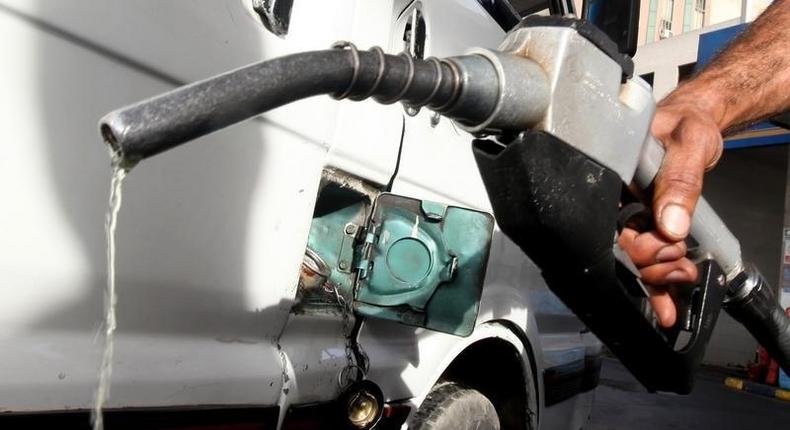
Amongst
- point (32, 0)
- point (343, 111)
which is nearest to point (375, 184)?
point (343, 111)

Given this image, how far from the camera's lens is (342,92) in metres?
0.83

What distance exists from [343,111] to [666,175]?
689 millimetres

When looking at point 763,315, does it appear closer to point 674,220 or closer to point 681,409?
point 674,220

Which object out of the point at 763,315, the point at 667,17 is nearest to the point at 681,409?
the point at 763,315

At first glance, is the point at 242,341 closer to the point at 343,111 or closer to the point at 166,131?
the point at 343,111

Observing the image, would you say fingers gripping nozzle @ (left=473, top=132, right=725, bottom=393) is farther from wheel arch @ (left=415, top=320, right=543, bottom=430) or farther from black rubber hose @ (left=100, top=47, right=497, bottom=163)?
wheel arch @ (left=415, top=320, right=543, bottom=430)

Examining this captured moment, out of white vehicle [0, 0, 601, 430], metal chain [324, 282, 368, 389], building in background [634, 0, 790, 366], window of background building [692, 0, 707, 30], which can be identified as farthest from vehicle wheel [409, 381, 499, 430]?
window of background building [692, 0, 707, 30]

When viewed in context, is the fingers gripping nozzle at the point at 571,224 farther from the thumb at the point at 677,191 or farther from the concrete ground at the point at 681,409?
the concrete ground at the point at 681,409

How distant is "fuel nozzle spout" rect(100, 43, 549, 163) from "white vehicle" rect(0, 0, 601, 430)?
0.46 metres

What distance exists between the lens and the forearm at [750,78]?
1688mm

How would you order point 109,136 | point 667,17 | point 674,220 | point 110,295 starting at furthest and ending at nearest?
point 667,17, point 674,220, point 110,295, point 109,136

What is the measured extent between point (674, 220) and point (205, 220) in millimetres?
853

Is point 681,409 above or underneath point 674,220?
underneath

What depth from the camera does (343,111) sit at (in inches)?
62.7
